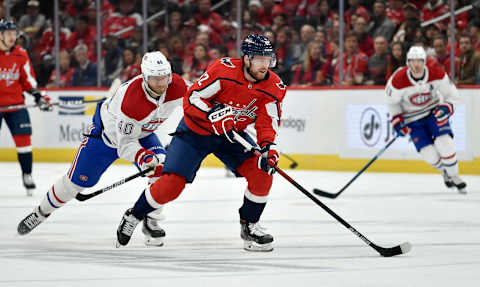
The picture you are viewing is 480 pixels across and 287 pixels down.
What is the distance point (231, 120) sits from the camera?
4223 mm

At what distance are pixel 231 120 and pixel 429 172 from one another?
16.7 ft

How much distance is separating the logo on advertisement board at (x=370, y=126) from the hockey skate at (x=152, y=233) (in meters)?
4.82

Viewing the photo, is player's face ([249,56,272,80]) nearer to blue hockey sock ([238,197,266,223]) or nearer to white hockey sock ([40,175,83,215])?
blue hockey sock ([238,197,266,223])

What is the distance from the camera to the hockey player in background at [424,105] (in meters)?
7.42

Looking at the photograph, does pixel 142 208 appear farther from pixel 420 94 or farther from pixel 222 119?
pixel 420 94

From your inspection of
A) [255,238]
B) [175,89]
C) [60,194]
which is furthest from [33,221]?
[255,238]

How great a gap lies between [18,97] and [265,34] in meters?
2.96

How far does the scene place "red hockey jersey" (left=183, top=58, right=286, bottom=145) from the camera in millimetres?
4297

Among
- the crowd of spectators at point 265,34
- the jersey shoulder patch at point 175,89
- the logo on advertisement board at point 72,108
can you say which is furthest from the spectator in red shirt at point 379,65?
the jersey shoulder patch at point 175,89

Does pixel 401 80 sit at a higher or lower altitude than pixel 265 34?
lower

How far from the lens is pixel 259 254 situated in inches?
168

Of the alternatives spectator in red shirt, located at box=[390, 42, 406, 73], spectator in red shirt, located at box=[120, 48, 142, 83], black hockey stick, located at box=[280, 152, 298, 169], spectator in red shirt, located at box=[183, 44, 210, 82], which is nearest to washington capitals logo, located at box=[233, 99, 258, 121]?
spectator in red shirt, located at box=[390, 42, 406, 73]

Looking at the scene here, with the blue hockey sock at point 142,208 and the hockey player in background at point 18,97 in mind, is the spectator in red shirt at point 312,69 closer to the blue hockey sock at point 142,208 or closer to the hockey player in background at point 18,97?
the hockey player in background at point 18,97

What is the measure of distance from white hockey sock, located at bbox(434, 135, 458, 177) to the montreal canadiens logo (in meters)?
0.32
